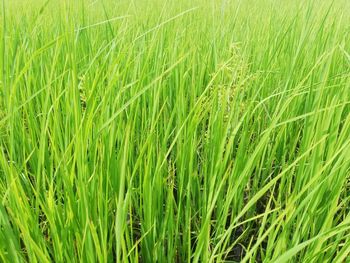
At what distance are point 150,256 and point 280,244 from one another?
20cm

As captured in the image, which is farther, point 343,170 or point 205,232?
point 343,170

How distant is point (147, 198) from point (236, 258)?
0.28 m

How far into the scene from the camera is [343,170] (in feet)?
1.97

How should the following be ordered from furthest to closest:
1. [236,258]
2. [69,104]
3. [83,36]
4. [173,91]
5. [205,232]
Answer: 1. [83,36]
2. [173,91]
3. [236,258]
4. [69,104]
5. [205,232]

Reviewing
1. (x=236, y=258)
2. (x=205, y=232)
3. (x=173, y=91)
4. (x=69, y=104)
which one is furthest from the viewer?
(x=173, y=91)

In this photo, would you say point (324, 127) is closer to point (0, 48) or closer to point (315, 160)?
point (315, 160)

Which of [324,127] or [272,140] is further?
[272,140]

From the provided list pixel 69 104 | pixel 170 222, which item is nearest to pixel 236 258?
pixel 170 222

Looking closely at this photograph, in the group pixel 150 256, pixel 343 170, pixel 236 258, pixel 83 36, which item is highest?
pixel 83 36

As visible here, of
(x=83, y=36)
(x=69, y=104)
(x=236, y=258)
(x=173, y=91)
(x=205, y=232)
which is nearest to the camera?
(x=205, y=232)

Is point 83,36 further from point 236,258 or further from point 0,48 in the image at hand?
point 236,258

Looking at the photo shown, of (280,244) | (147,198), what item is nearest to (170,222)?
(147,198)

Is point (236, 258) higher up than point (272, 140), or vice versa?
point (272, 140)

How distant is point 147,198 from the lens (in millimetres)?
580
